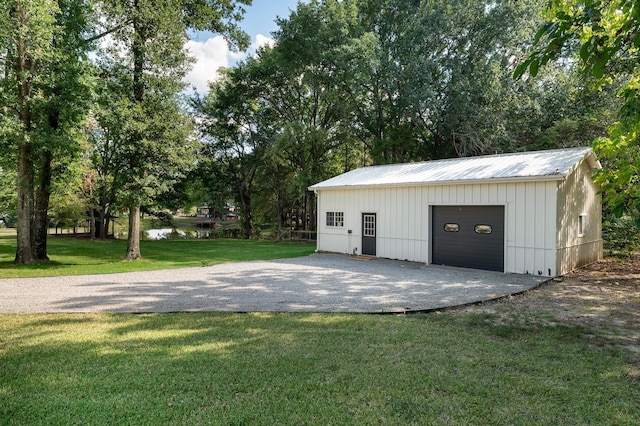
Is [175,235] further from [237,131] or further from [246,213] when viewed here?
[237,131]

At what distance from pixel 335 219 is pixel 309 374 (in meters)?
11.7

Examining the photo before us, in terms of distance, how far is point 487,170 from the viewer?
1123 cm

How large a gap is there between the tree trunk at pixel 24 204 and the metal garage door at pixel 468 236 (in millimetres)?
13175

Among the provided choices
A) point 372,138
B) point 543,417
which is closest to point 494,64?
point 372,138

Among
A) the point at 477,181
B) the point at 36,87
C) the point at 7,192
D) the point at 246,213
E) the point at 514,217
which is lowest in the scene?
the point at 514,217

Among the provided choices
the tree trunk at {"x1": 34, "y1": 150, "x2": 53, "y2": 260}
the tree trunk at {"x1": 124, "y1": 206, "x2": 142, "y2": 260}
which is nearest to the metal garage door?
the tree trunk at {"x1": 124, "y1": 206, "x2": 142, "y2": 260}

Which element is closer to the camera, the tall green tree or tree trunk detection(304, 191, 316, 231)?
the tall green tree

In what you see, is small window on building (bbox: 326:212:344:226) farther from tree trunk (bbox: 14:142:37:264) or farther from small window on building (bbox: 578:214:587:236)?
tree trunk (bbox: 14:142:37:264)

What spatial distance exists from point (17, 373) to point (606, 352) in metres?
6.57

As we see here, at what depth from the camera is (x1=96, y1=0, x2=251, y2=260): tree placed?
12148mm

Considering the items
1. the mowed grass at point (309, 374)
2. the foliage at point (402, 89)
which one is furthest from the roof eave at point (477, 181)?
the foliage at point (402, 89)

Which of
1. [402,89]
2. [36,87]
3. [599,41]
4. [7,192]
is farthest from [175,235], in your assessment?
[599,41]

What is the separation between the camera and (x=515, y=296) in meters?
7.50

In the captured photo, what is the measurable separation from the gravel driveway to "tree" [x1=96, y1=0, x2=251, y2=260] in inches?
173
